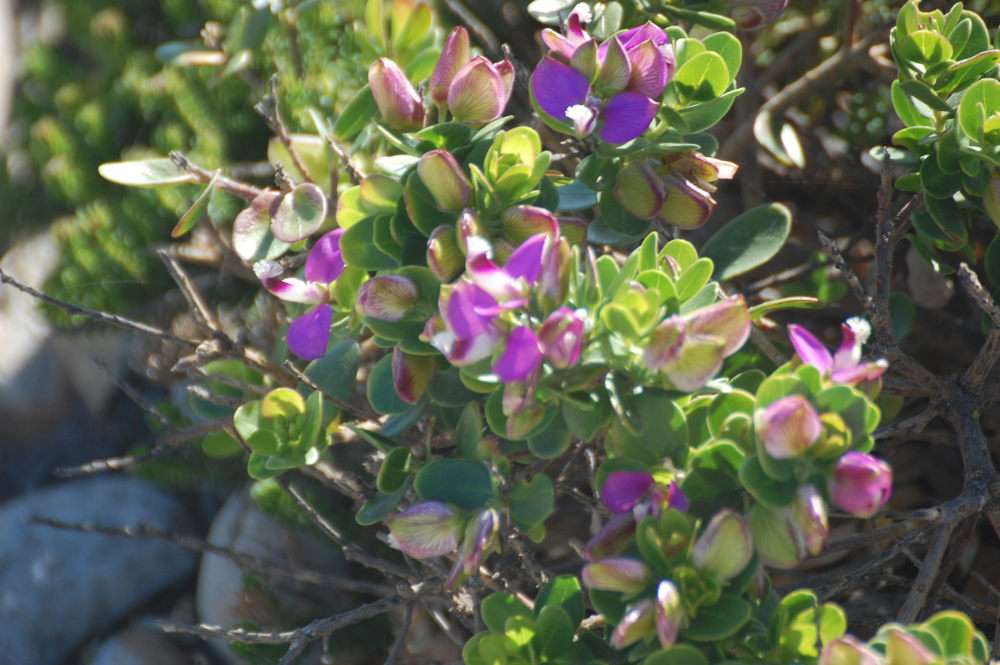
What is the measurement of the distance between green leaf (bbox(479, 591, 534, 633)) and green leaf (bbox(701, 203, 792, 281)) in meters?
0.37

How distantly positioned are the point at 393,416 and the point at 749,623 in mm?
380

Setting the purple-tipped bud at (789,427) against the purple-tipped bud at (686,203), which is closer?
the purple-tipped bud at (789,427)

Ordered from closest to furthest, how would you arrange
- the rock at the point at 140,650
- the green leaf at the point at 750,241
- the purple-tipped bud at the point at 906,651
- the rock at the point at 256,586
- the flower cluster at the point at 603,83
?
the purple-tipped bud at the point at 906,651 → the flower cluster at the point at 603,83 → the green leaf at the point at 750,241 → the rock at the point at 256,586 → the rock at the point at 140,650

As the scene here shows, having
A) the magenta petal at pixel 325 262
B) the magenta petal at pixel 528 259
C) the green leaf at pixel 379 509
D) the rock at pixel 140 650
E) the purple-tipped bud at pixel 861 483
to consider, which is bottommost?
the rock at pixel 140 650

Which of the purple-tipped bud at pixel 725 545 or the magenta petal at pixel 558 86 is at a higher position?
the magenta petal at pixel 558 86

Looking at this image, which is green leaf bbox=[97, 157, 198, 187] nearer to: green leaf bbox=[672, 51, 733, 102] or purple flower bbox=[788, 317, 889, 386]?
green leaf bbox=[672, 51, 733, 102]

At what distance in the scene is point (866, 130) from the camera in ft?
4.59

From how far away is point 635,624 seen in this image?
59 centimetres

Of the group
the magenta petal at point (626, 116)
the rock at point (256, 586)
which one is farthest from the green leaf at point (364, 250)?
the rock at point (256, 586)

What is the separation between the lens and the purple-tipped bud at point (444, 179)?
27.2 inches

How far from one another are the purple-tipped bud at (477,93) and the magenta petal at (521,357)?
258 mm

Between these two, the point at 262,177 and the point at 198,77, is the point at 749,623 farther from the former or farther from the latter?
the point at 198,77

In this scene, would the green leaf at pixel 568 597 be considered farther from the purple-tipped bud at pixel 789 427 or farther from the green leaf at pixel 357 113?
the green leaf at pixel 357 113

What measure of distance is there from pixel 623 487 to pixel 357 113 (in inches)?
18.1
